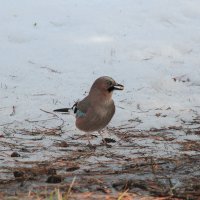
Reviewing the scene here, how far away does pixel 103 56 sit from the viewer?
9.36m

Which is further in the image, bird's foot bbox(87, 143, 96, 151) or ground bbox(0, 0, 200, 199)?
bird's foot bbox(87, 143, 96, 151)

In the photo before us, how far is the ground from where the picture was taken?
4195 mm

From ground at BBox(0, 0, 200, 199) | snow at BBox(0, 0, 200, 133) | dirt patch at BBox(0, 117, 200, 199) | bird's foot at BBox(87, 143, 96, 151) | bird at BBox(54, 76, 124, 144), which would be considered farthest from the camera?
snow at BBox(0, 0, 200, 133)

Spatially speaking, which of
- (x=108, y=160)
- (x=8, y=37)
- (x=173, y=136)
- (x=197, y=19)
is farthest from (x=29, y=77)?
(x=197, y=19)

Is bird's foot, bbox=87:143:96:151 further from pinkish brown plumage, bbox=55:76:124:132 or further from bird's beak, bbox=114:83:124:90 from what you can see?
bird's beak, bbox=114:83:124:90

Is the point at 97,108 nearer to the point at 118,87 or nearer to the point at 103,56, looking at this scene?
the point at 118,87

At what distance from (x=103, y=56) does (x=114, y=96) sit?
1.73m

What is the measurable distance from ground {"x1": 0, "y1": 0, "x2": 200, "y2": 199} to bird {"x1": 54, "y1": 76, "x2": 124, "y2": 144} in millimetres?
196

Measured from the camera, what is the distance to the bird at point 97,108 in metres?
5.77

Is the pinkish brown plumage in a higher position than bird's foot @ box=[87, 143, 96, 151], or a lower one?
higher

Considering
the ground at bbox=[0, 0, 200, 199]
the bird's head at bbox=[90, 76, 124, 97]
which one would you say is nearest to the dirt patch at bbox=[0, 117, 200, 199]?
the ground at bbox=[0, 0, 200, 199]

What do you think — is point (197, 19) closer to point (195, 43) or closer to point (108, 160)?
point (195, 43)

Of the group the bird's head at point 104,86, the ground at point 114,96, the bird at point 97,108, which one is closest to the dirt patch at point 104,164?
the ground at point 114,96

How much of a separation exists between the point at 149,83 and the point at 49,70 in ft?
5.00
